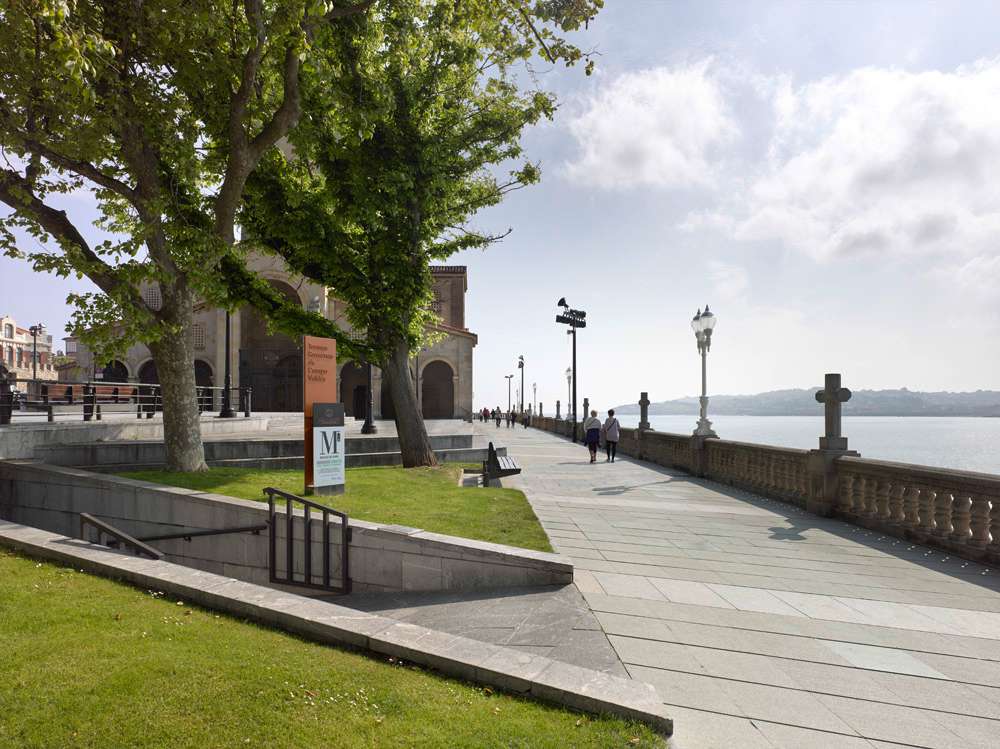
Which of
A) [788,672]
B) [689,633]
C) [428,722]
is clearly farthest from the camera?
[689,633]

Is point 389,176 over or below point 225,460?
over

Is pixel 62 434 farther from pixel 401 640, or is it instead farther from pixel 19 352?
pixel 19 352

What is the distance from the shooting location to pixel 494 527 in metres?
7.79

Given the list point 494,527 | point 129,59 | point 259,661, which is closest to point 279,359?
point 129,59

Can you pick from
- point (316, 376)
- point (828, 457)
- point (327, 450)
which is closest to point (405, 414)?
point (316, 376)

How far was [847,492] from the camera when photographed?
10.1m

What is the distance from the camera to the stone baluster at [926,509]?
799cm

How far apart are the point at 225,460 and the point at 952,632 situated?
12716 millimetres

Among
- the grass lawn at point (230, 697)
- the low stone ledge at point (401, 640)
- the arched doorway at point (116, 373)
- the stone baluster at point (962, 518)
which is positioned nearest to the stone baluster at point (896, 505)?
the stone baluster at point (962, 518)

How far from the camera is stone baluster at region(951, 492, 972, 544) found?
7.38 m

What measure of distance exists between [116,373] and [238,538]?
38800 mm

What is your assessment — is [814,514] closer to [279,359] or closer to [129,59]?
[129,59]

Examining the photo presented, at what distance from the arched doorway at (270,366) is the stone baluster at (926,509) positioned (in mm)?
36861

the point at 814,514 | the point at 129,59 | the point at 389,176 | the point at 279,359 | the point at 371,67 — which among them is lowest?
the point at 814,514
